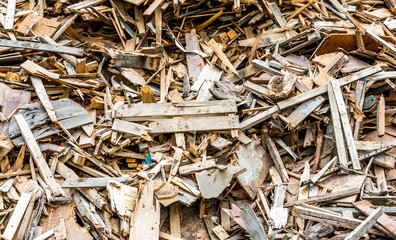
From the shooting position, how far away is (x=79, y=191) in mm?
4820

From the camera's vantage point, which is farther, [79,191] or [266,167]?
[266,167]

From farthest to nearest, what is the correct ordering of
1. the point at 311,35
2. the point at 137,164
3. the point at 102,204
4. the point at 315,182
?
the point at 311,35, the point at 137,164, the point at 315,182, the point at 102,204

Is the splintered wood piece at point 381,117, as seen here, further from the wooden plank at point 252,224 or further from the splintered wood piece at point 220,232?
the splintered wood piece at point 220,232

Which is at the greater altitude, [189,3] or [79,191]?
[189,3]

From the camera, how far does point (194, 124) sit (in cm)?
541

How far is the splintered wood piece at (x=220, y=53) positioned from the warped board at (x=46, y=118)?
255cm

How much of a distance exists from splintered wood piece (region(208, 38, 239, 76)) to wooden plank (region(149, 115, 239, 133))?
1.13 m

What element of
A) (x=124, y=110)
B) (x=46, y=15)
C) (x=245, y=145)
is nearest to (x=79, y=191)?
(x=124, y=110)

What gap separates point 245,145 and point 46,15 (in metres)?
4.32

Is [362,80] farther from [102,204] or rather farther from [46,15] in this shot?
[46,15]

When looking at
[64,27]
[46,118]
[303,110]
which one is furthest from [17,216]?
[303,110]

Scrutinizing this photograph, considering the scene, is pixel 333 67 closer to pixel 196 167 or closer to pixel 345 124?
pixel 345 124

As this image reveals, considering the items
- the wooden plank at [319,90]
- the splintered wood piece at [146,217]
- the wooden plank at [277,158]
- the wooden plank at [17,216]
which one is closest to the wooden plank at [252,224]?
the wooden plank at [277,158]

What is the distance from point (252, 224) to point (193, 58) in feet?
10.3
